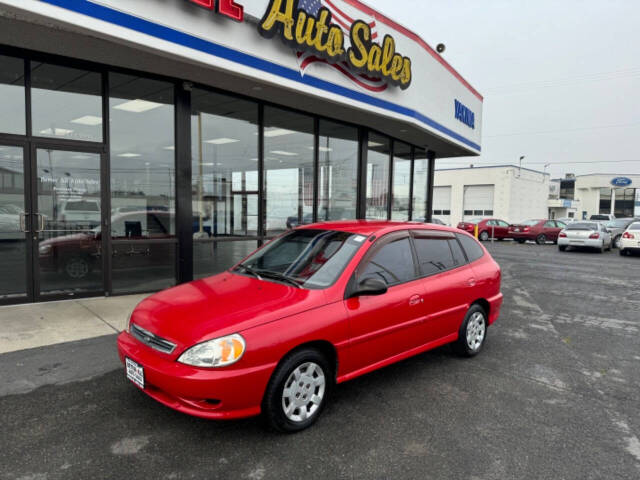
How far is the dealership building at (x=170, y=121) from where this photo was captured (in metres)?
5.87

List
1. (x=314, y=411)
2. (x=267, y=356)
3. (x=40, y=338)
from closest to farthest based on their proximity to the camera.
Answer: (x=267, y=356)
(x=314, y=411)
(x=40, y=338)

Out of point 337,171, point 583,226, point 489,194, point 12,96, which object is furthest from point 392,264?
point 489,194

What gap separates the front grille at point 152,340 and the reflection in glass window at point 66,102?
183 inches

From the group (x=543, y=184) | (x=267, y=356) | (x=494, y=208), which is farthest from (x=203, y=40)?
(x=543, y=184)

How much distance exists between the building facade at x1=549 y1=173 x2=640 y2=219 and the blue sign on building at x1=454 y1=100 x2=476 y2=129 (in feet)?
135

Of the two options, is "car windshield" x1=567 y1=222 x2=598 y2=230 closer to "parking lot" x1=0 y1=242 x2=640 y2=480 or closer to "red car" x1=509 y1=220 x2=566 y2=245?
"red car" x1=509 y1=220 x2=566 y2=245

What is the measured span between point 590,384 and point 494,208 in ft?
124

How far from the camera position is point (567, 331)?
596cm

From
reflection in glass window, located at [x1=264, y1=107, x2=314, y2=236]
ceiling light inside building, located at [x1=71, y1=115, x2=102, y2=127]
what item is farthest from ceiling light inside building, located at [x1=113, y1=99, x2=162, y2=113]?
reflection in glass window, located at [x1=264, y1=107, x2=314, y2=236]

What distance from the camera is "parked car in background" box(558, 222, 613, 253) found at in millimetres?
18141

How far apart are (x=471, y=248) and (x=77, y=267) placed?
6020mm

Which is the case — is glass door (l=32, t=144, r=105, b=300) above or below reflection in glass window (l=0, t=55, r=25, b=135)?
below

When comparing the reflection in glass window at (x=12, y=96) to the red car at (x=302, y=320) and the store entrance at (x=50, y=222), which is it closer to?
the store entrance at (x=50, y=222)

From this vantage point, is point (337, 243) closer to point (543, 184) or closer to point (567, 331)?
point (567, 331)
